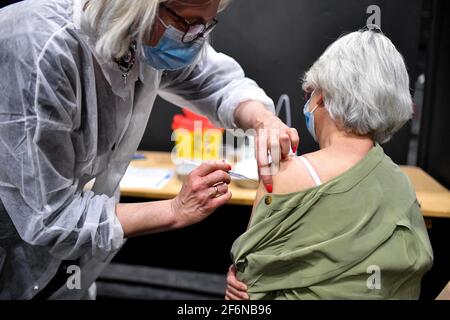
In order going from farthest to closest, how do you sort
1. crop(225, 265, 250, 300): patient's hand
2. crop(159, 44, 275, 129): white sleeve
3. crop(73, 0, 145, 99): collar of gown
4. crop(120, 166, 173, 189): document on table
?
crop(120, 166, 173, 189): document on table < crop(159, 44, 275, 129): white sleeve < crop(225, 265, 250, 300): patient's hand < crop(73, 0, 145, 99): collar of gown

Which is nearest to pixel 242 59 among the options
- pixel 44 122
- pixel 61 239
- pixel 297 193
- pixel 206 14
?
pixel 206 14

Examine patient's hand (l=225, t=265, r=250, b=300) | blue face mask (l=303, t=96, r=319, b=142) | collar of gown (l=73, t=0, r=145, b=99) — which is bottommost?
patient's hand (l=225, t=265, r=250, b=300)

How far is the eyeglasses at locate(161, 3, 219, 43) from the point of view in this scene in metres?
1.05

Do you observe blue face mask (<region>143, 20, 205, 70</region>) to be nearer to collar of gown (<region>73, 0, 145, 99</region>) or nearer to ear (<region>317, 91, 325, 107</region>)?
collar of gown (<region>73, 0, 145, 99</region>)

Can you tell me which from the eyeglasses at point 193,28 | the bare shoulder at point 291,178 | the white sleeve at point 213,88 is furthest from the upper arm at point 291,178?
the eyeglasses at point 193,28

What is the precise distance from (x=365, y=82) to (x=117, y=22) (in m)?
0.56

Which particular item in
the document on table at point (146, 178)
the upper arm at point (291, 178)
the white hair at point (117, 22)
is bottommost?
the document on table at point (146, 178)

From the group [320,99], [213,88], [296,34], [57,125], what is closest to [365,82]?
[320,99]

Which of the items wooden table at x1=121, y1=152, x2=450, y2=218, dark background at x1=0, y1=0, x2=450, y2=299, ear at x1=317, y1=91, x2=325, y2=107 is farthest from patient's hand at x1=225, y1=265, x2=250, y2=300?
ear at x1=317, y1=91, x2=325, y2=107

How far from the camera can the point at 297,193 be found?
1.12 m

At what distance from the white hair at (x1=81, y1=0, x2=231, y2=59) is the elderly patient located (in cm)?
41

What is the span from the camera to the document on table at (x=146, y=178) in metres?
1.49

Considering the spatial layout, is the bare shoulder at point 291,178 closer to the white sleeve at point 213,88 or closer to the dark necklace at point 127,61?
the white sleeve at point 213,88

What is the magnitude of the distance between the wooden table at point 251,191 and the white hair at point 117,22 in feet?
1.53
